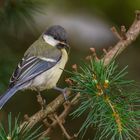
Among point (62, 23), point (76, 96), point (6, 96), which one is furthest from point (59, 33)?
point (62, 23)

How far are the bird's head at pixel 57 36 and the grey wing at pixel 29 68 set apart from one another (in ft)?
0.40

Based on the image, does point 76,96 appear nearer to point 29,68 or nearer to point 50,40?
point 29,68

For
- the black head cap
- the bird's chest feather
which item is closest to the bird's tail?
the bird's chest feather

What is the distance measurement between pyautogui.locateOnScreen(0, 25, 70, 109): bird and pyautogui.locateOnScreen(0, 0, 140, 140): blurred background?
0.21 m

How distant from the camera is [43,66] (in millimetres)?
3832

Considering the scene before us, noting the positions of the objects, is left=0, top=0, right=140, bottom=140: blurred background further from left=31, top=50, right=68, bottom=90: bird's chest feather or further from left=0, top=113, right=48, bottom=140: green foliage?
left=0, top=113, right=48, bottom=140: green foliage

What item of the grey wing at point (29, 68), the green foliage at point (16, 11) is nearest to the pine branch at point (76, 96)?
the grey wing at point (29, 68)

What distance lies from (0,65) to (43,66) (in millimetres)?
379

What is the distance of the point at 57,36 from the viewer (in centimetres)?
396

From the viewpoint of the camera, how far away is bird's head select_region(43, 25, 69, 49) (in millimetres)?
3922

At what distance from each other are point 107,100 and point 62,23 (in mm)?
3476

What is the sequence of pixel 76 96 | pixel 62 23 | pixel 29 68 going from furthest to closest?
1. pixel 62 23
2. pixel 29 68
3. pixel 76 96

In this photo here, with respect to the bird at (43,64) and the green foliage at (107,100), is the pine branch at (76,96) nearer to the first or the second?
the green foliage at (107,100)

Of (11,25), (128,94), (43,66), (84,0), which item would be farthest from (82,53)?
(128,94)
